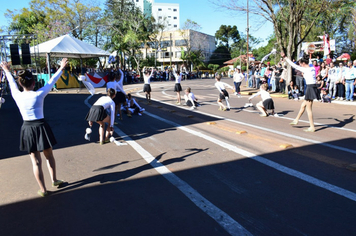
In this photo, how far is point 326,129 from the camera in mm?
8531

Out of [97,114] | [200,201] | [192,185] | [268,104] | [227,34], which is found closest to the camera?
[200,201]

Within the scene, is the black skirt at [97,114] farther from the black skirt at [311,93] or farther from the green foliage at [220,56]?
the green foliage at [220,56]

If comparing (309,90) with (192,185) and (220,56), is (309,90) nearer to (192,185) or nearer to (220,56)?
(192,185)

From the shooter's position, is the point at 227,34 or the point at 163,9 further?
the point at 163,9

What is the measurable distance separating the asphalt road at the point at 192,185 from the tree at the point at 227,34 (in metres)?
85.8

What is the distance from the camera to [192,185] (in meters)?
4.64

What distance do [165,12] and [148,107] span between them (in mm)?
92269

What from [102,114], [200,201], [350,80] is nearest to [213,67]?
[350,80]

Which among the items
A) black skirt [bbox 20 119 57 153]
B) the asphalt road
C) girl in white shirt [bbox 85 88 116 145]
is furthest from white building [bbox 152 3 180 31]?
black skirt [bbox 20 119 57 153]

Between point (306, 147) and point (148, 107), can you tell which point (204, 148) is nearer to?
point (306, 147)

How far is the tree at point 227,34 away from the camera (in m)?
89.5

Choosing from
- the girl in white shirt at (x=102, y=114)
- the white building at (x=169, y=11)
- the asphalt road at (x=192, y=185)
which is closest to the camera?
the asphalt road at (x=192, y=185)

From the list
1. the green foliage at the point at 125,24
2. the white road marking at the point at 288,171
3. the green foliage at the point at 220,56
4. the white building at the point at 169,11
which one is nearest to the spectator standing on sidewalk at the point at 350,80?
the white road marking at the point at 288,171

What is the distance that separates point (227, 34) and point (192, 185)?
3605 inches
